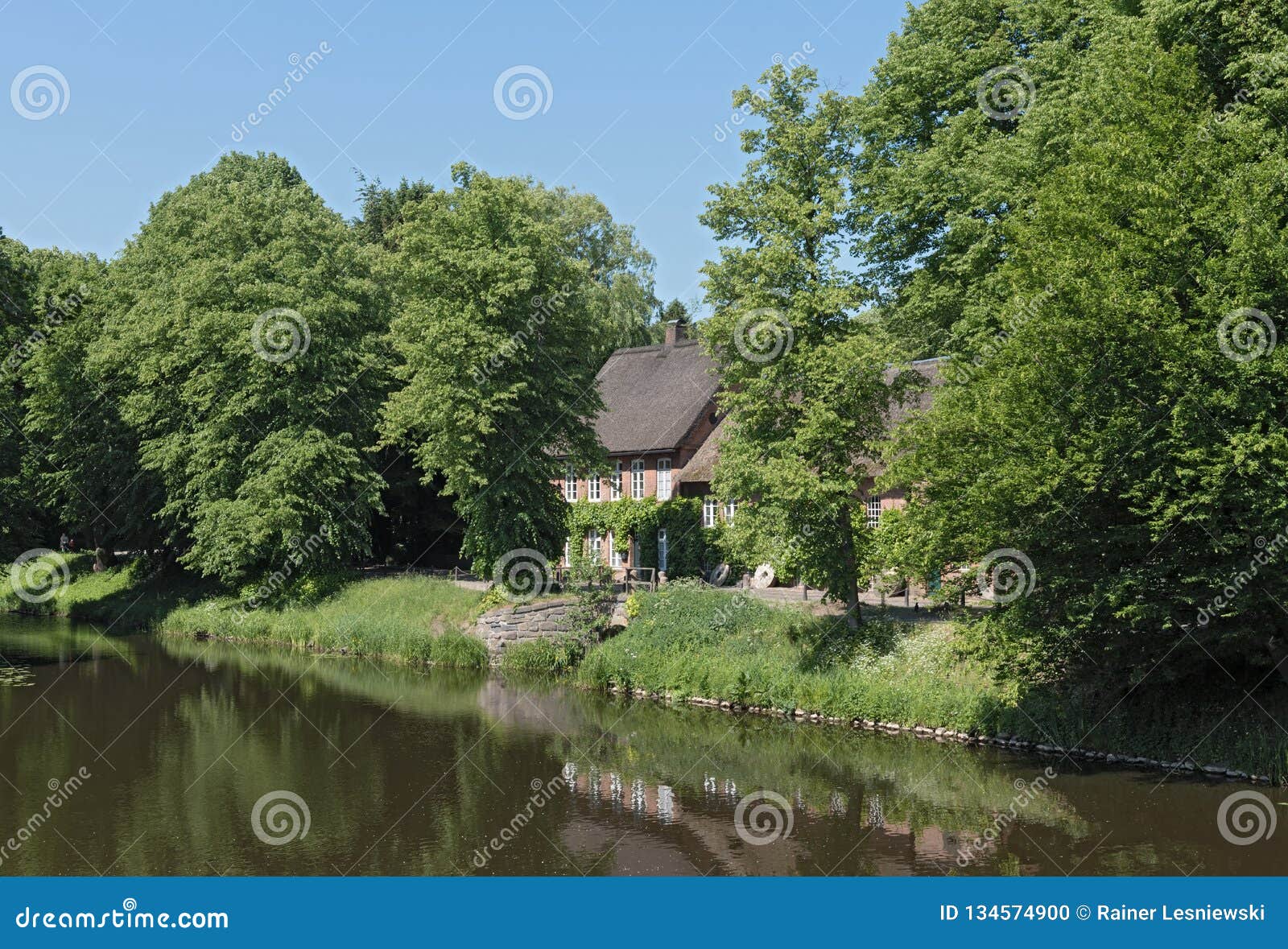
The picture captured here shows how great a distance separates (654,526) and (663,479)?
1923 millimetres

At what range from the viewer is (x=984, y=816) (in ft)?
54.3

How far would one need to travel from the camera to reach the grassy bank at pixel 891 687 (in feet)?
60.5

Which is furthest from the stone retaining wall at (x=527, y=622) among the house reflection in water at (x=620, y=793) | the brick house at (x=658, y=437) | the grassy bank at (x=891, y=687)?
the house reflection in water at (x=620, y=793)

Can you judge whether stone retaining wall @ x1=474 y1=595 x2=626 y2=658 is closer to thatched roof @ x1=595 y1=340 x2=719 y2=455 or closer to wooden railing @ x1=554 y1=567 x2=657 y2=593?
wooden railing @ x1=554 y1=567 x2=657 y2=593

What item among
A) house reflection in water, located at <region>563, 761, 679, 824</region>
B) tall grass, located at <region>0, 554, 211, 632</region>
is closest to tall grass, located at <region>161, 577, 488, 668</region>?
tall grass, located at <region>0, 554, 211, 632</region>

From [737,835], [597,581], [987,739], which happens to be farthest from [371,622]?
[737,835]

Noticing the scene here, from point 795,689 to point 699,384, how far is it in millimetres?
19178

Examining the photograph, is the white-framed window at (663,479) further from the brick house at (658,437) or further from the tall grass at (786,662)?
the tall grass at (786,662)

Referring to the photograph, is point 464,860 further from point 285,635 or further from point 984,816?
point 285,635

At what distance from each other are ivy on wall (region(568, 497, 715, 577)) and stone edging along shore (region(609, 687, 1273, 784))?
36.2ft

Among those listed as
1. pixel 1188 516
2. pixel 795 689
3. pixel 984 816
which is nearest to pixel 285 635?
pixel 795 689

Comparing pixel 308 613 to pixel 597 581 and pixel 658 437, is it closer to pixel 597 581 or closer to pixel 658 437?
pixel 597 581

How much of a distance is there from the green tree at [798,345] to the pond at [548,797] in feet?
15.3

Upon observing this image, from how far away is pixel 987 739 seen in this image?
2097cm
